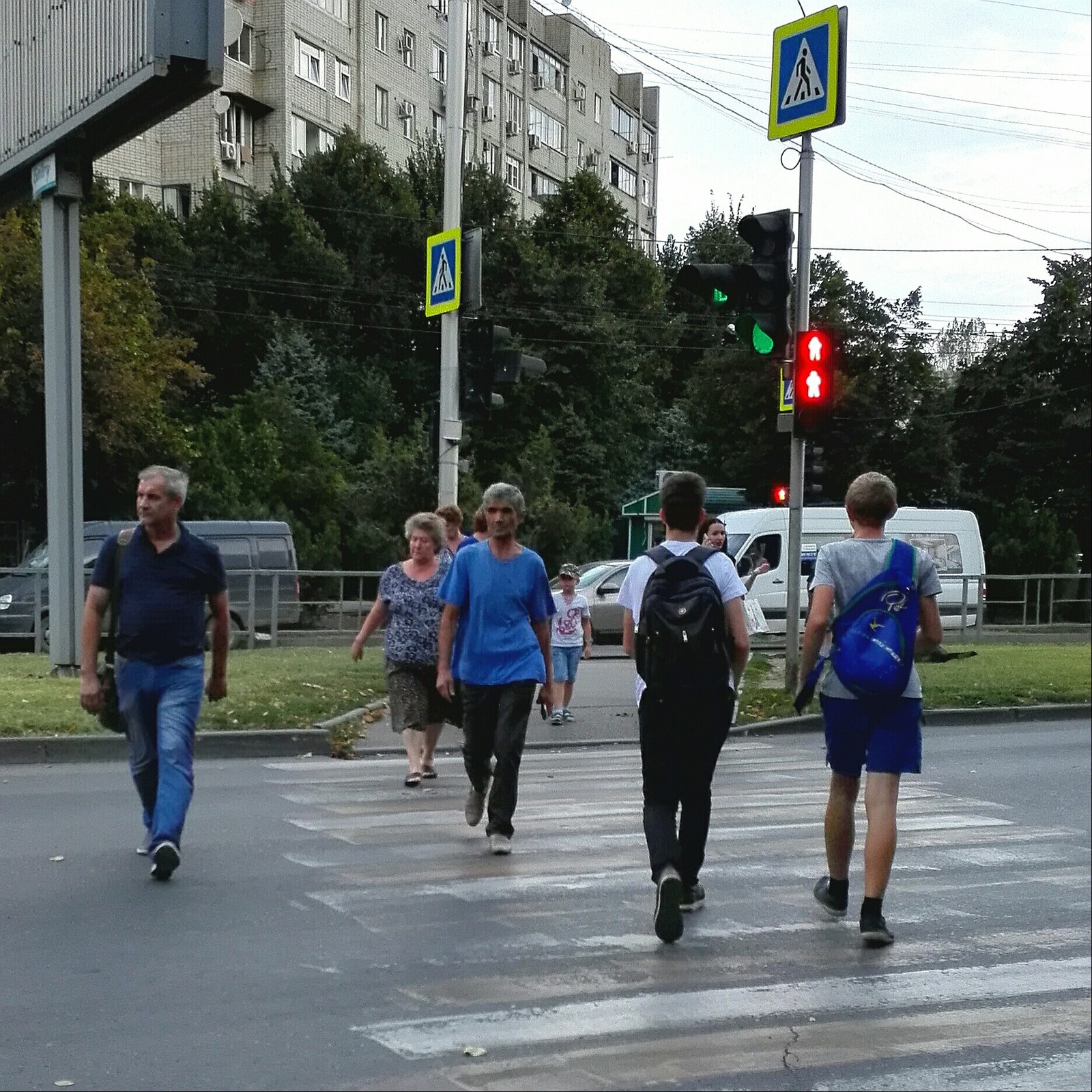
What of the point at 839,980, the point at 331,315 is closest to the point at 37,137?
the point at 839,980

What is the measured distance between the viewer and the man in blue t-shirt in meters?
7.92

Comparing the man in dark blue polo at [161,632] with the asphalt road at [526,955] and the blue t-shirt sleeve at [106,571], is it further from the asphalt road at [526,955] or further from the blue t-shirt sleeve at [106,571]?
the asphalt road at [526,955]

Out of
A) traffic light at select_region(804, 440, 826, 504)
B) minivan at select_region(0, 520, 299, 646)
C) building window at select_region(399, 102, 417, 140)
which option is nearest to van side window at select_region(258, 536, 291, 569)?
minivan at select_region(0, 520, 299, 646)

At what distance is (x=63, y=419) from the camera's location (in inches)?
638

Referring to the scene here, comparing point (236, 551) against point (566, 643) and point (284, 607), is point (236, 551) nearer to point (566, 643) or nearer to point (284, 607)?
point (284, 607)

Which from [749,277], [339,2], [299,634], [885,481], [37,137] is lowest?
[299,634]

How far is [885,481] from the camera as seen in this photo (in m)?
6.12

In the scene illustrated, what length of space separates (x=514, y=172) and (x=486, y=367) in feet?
A: 161

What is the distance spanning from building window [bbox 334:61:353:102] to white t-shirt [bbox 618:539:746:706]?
46847 mm

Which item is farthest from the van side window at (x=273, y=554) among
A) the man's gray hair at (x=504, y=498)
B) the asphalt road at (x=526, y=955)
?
the man's gray hair at (x=504, y=498)

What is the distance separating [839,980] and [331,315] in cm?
3963

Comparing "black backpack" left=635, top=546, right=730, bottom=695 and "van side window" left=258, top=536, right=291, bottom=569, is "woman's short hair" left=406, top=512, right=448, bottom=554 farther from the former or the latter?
"van side window" left=258, top=536, right=291, bottom=569

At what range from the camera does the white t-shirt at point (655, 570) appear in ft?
20.6

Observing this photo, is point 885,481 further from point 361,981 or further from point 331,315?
point 331,315
